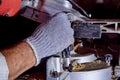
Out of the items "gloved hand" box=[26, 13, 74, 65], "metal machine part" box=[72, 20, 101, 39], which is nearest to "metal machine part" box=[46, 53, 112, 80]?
"gloved hand" box=[26, 13, 74, 65]

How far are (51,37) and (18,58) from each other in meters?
0.16

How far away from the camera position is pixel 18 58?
72 centimetres

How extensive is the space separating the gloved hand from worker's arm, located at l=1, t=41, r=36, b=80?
21 millimetres

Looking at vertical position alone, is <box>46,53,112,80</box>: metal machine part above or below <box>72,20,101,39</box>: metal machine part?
below

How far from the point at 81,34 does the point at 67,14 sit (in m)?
0.17

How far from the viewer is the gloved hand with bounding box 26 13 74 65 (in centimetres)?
78

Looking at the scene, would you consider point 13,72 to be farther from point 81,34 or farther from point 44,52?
point 81,34

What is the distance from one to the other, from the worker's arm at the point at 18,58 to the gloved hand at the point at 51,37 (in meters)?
0.02

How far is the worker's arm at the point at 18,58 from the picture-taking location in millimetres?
694

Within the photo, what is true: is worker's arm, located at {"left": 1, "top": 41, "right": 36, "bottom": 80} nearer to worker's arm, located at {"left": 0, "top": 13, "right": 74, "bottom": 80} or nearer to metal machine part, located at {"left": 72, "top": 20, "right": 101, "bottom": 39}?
worker's arm, located at {"left": 0, "top": 13, "right": 74, "bottom": 80}

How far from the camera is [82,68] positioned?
3.41 feet

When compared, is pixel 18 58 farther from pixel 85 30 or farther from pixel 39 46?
pixel 85 30

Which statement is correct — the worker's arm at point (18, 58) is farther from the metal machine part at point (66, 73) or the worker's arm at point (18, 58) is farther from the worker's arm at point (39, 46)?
the metal machine part at point (66, 73)

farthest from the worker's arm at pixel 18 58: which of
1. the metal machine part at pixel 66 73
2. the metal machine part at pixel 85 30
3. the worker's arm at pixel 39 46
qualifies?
the metal machine part at pixel 85 30
